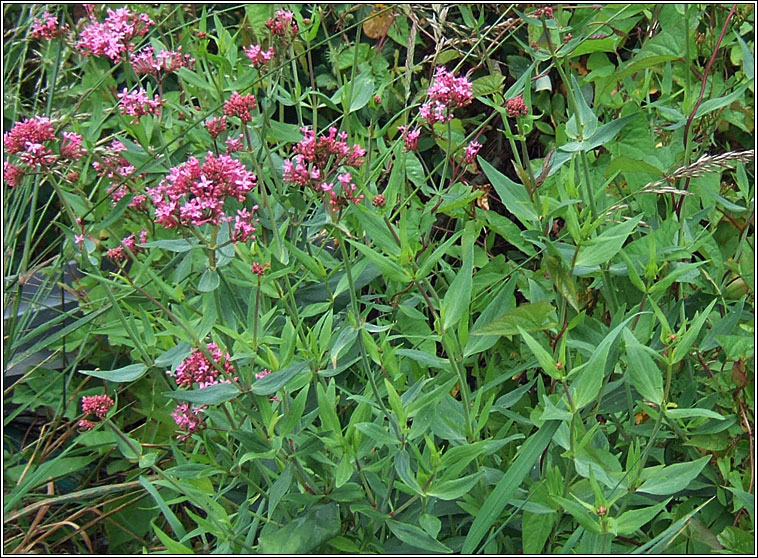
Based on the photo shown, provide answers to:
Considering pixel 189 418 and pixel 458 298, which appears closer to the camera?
pixel 458 298

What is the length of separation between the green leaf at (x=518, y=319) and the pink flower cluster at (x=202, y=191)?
363mm

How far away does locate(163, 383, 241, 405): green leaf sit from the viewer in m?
0.99

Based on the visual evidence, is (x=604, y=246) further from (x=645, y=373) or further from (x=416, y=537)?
(x=416, y=537)

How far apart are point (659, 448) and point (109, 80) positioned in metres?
1.33

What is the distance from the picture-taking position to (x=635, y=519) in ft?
3.06

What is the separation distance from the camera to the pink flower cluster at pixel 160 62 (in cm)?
136

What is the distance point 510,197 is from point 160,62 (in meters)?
0.68

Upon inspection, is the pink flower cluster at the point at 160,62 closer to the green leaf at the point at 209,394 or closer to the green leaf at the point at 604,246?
the green leaf at the point at 209,394

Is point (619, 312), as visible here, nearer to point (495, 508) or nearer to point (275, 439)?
point (495, 508)

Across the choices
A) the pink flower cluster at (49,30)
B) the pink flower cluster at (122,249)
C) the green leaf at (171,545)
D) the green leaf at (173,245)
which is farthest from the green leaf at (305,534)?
the pink flower cluster at (49,30)

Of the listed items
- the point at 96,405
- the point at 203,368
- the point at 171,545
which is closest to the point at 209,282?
the point at 203,368

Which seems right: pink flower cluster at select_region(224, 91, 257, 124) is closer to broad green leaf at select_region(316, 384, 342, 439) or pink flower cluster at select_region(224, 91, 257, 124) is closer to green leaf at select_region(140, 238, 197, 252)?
green leaf at select_region(140, 238, 197, 252)

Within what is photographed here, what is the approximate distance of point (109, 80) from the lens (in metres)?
1.69

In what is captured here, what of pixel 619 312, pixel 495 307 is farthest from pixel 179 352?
pixel 619 312
